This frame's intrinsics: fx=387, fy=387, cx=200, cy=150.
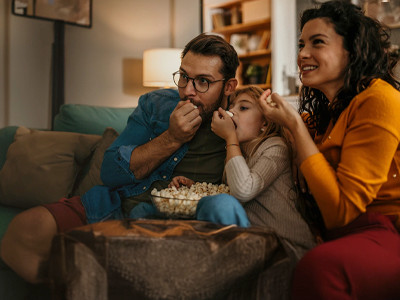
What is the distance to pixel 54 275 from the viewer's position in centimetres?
67

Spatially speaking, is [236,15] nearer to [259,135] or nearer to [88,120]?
[88,120]

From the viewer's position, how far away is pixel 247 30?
4309 millimetres

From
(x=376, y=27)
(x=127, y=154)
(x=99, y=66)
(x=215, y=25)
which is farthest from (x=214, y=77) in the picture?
(x=215, y=25)

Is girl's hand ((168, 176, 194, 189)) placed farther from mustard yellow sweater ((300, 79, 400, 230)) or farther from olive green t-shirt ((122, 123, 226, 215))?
mustard yellow sweater ((300, 79, 400, 230))

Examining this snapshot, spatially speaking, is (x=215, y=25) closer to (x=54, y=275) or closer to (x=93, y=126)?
(x=93, y=126)

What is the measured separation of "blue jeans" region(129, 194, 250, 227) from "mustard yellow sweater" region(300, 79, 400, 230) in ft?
0.73

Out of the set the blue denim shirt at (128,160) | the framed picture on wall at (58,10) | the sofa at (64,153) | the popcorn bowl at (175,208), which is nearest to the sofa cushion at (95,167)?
the sofa at (64,153)

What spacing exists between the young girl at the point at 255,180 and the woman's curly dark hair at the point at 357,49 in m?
0.22

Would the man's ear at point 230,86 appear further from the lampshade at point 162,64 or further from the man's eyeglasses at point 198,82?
the lampshade at point 162,64

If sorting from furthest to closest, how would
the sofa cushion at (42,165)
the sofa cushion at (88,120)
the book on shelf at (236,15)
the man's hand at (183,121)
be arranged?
1. the book on shelf at (236,15)
2. the sofa cushion at (88,120)
3. the sofa cushion at (42,165)
4. the man's hand at (183,121)

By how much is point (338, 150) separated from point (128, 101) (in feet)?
9.88

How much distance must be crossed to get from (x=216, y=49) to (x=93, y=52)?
2.47 meters

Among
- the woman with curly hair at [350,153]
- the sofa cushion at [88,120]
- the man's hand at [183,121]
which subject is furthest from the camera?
the sofa cushion at [88,120]

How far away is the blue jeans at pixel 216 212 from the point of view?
80cm
